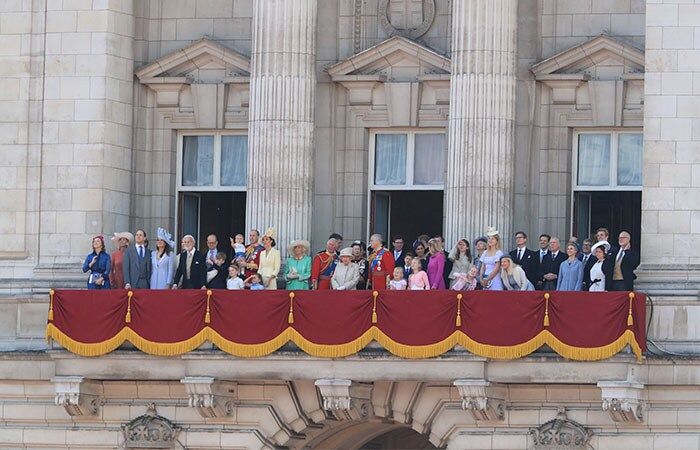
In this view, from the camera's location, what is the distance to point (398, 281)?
58156 mm

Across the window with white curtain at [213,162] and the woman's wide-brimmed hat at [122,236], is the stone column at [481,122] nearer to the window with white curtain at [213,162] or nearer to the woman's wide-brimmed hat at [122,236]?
the window with white curtain at [213,162]

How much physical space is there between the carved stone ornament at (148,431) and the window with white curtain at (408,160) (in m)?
7.16

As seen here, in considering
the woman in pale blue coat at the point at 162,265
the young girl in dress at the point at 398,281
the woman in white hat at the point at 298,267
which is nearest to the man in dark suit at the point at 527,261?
the young girl in dress at the point at 398,281

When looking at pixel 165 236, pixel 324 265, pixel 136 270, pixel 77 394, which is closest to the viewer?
pixel 324 265

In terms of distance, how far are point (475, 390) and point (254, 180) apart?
7324 mm

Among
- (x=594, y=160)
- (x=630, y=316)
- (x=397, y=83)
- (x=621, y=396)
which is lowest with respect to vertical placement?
(x=621, y=396)

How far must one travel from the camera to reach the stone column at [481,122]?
59500mm

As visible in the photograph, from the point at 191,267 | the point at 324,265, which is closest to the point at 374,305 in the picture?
the point at 324,265

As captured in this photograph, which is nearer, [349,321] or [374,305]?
[374,305]

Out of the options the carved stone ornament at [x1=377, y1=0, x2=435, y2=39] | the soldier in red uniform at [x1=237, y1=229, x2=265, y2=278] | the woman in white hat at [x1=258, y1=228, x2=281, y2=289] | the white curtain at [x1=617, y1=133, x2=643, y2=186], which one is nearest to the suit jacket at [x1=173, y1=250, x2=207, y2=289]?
the soldier in red uniform at [x1=237, y1=229, x2=265, y2=278]

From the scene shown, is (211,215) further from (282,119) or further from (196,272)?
(196,272)

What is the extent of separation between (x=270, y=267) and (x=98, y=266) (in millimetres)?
3738

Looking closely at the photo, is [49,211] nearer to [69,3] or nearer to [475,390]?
[69,3]

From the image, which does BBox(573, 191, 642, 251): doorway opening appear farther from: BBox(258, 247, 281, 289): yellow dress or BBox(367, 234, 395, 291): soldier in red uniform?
BBox(258, 247, 281, 289): yellow dress
